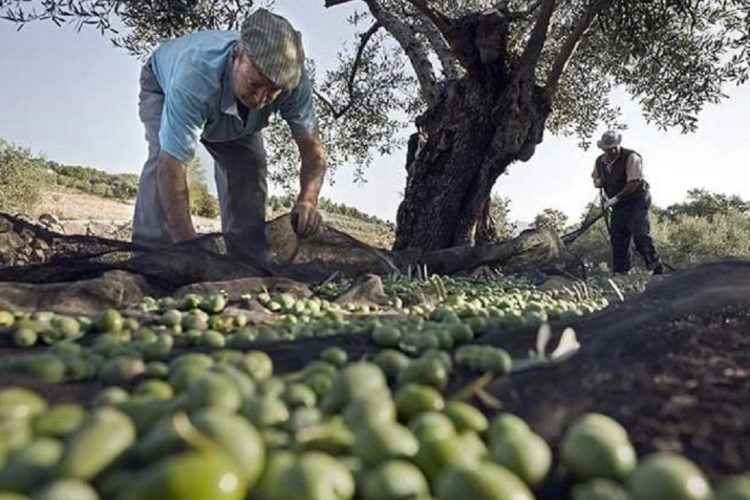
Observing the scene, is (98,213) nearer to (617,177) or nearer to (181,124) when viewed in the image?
(617,177)

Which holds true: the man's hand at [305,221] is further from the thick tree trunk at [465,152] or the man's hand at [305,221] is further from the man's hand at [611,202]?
the man's hand at [611,202]

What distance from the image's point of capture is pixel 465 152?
8836 mm

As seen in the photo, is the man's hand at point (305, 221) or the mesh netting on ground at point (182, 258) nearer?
the mesh netting on ground at point (182, 258)

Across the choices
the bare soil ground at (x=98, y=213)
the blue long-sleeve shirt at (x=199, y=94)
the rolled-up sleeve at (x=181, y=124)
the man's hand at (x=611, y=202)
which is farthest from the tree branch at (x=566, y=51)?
the bare soil ground at (x=98, y=213)

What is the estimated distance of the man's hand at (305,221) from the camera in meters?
5.08

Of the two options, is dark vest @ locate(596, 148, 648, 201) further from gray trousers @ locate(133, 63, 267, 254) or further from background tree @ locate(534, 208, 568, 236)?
background tree @ locate(534, 208, 568, 236)

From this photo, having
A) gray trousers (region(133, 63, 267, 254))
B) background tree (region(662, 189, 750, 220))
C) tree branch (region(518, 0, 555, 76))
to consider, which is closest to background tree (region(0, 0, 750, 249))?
tree branch (region(518, 0, 555, 76))

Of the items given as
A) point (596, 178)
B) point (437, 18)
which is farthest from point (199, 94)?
point (596, 178)

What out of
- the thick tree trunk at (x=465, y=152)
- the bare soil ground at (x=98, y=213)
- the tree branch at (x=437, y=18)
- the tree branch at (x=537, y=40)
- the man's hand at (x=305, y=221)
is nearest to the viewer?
the man's hand at (x=305, y=221)

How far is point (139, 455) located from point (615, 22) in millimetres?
9029

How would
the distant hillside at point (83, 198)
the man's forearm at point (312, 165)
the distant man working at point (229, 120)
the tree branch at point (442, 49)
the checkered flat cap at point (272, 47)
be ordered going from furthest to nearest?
the distant hillside at point (83, 198) → the tree branch at point (442, 49) → the man's forearm at point (312, 165) → the distant man working at point (229, 120) → the checkered flat cap at point (272, 47)

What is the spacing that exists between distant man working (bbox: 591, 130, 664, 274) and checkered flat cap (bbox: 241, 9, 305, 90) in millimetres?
6900

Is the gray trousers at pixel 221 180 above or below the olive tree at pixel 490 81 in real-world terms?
below

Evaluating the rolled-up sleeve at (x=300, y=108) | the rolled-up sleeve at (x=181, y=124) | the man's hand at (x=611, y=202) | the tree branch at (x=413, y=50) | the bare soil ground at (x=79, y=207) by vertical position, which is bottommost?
the bare soil ground at (x=79, y=207)
